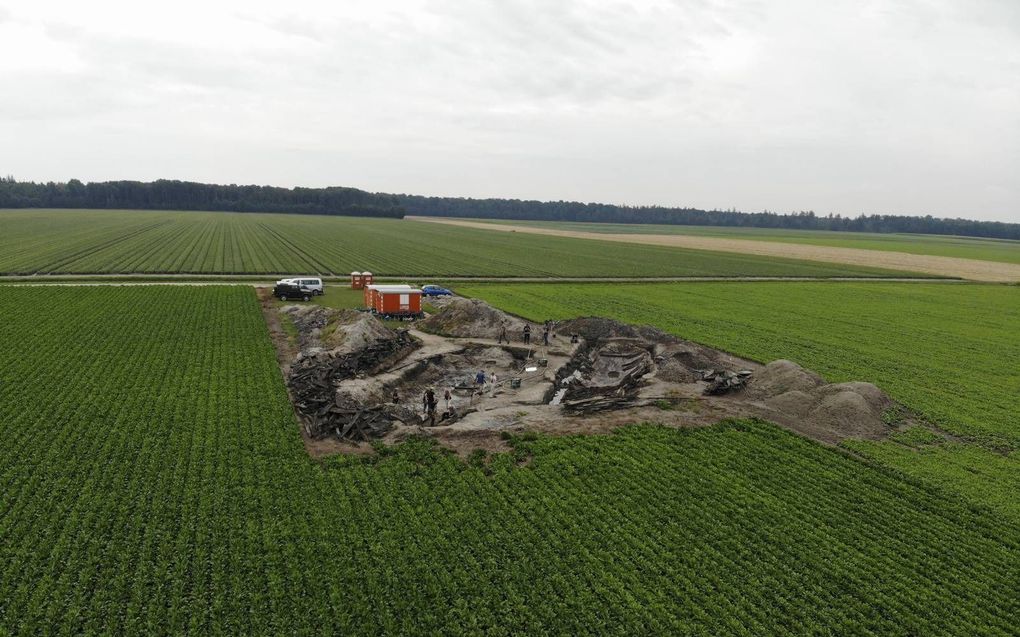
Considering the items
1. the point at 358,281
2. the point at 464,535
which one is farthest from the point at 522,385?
the point at 358,281

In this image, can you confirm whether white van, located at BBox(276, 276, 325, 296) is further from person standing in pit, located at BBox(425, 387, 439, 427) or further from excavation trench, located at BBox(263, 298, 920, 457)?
person standing in pit, located at BBox(425, 387, 439, 427)

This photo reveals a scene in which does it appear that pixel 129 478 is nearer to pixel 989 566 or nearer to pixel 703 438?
pixel 703 438

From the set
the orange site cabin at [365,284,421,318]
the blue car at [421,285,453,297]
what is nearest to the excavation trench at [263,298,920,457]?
the orange site cabin at [365,284,421,318]

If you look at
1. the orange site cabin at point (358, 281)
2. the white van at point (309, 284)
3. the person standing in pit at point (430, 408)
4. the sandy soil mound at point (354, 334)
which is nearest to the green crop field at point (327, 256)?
the orange site cabin at point (358, 281)

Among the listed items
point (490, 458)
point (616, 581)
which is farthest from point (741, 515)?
point (490, 458)

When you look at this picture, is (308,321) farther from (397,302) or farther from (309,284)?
(309,284)

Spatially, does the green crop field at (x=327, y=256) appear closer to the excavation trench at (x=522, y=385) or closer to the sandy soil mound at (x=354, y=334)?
the sandy soil mound at (x=354, y=334)

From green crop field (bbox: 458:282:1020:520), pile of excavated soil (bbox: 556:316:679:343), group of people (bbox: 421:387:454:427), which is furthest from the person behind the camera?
pile of excavated soil (bbox: 556:316:679:343)
